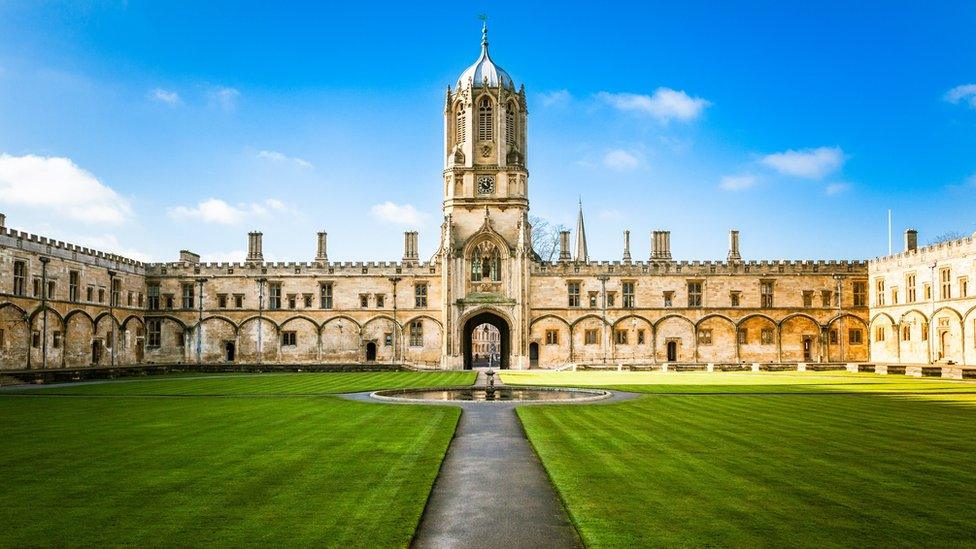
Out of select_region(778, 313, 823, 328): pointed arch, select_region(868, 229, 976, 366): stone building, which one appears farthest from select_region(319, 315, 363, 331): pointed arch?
select_region(868, 229, 976, 366): stone building

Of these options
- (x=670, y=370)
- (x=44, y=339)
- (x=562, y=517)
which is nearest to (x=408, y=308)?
(x=670, y=370)

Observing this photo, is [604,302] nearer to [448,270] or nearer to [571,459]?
[448,270]

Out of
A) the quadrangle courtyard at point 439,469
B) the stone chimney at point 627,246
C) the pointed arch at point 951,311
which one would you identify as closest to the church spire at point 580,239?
the stone chimney at point 627,246

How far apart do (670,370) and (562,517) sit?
3717 centimetres

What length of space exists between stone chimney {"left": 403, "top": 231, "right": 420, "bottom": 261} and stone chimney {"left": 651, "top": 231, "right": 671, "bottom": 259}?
17.5m

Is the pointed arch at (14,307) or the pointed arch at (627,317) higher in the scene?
the pointed arch at (14,307)

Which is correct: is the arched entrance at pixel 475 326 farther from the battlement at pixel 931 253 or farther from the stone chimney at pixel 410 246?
the battlement at pixel 931 253

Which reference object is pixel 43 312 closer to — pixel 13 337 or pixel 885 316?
pixel 13 337

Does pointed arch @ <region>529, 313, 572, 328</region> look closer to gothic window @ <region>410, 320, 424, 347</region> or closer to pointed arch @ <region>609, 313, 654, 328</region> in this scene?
pointed arch @ <region>609, 313, 654, 328</region>

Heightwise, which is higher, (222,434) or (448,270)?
(448,270)

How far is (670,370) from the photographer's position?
44312 mm

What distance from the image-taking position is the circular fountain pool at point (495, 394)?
23469 mm

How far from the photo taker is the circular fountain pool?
77.0 ft

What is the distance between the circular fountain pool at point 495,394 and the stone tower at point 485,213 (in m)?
22.3
